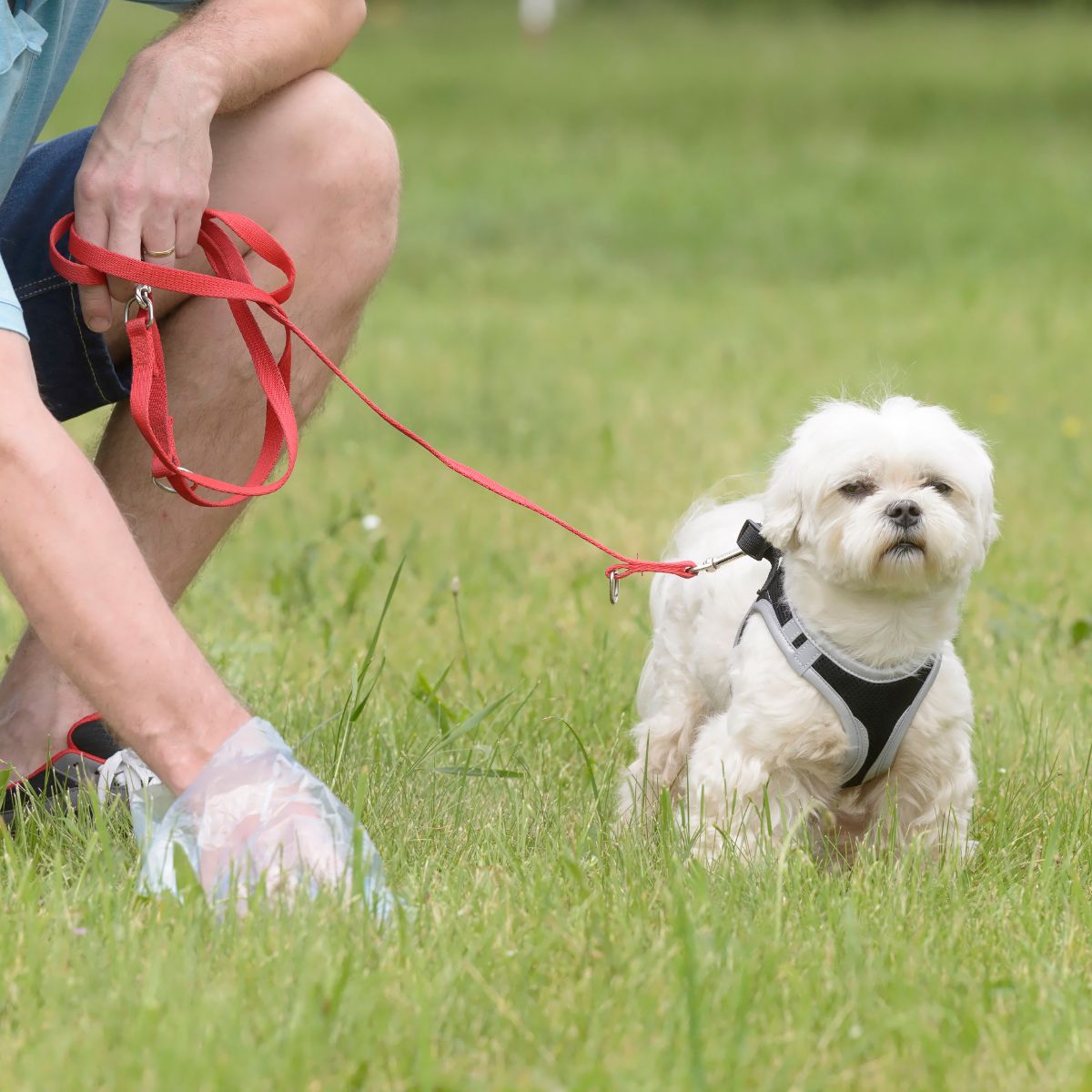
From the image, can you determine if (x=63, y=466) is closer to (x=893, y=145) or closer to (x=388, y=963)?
(x=388, y=963)

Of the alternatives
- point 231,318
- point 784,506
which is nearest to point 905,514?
point 784,506

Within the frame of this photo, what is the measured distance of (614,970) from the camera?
1.87 m

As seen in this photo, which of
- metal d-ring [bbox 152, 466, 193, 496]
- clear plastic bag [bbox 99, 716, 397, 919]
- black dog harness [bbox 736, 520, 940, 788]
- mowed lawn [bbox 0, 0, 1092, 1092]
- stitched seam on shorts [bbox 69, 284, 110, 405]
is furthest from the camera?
stitched seam on shorts [bbox 69, 284, 110, 405]

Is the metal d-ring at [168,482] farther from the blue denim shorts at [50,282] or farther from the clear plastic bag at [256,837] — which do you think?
the clear plastic bag at [256,837]

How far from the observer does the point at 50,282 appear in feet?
8.40

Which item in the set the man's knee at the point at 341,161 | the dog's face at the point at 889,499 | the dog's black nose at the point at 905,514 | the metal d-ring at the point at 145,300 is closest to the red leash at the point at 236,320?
the metal d-ring at the point at 145,300

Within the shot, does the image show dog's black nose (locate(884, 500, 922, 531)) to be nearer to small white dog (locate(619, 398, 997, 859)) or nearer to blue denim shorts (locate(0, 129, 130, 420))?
small white dog (locate(619, 398, 997, 859))

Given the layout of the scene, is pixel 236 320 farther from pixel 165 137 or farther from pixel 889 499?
pixel 889 499

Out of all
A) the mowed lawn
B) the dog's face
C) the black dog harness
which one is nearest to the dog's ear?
the dog's face

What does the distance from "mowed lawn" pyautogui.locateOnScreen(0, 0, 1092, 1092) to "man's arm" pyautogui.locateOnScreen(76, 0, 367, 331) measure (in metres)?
0.82

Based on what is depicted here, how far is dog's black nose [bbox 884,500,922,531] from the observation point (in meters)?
2.32

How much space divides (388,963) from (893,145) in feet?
46.4

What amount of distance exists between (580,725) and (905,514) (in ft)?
3.01

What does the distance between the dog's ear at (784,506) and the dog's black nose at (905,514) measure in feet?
0.57
